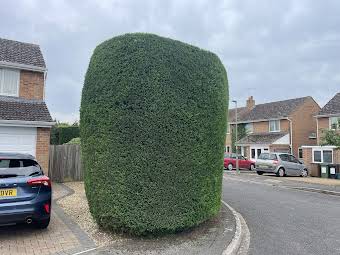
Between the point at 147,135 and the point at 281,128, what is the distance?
32911 mm

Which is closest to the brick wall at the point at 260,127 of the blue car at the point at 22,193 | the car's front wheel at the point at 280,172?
the car's front wheel at the point at 280,172

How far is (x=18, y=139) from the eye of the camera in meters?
13.5

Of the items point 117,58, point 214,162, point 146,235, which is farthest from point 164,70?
point 146,235

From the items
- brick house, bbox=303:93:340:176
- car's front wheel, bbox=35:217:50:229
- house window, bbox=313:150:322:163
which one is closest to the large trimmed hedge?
car's front wheel, bbox=35:217:50:229

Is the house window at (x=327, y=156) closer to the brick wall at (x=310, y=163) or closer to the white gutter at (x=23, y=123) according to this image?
the brick wall at (x=310, y=163)

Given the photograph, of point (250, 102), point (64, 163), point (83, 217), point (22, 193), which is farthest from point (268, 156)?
point (22, 193)

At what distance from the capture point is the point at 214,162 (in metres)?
6.70

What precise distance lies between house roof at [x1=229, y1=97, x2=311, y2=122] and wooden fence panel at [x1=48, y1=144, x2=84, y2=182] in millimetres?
25682

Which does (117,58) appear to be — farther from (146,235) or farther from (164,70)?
(146,235)

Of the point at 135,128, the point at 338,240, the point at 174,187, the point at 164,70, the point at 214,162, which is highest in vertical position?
the point at 164,70

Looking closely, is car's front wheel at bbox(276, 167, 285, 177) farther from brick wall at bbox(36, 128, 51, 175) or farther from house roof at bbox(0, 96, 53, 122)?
house roof at bbox(0, 96, 53, 122)

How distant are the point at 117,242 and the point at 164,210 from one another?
100cm

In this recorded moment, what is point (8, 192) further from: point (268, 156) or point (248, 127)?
point (248, 127)

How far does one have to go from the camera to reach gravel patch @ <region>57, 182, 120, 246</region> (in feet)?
19.8
